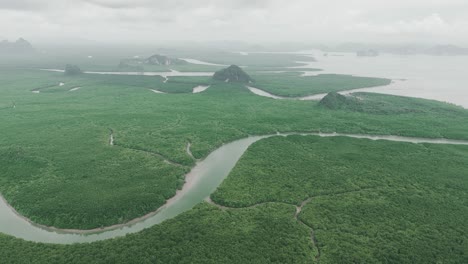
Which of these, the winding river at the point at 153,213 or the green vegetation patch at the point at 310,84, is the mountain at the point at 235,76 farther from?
the winding river at the point at 153,213

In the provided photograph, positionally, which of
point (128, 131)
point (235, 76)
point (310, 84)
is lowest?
point (128, 131)

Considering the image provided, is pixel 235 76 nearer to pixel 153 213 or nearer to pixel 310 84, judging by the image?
pixel 310 84

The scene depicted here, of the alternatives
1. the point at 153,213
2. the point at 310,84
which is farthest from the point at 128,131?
the point at 310,84

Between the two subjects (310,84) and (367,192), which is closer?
(367,192)

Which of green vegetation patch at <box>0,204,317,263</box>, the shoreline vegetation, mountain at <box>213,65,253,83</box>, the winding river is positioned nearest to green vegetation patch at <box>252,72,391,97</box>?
mountain at <box>213,65,253,83</box>

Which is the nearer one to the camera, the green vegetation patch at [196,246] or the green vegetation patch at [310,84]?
the green vegetation patch at [196,246]

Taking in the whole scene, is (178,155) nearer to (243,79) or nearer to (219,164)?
(219,164)

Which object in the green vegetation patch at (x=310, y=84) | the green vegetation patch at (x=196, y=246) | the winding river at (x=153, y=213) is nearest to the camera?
the green vegetation patch at (x=196, y=246)

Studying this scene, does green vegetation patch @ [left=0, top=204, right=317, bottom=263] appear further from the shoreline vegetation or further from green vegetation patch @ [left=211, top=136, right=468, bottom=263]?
green vegetation patch @ [left=211, top=136, right=468, bottom=263]

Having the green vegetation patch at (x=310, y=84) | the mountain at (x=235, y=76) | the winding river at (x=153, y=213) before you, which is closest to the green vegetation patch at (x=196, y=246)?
the winding river at (x=153, y=213)

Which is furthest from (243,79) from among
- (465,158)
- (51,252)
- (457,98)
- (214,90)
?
(51,252)
